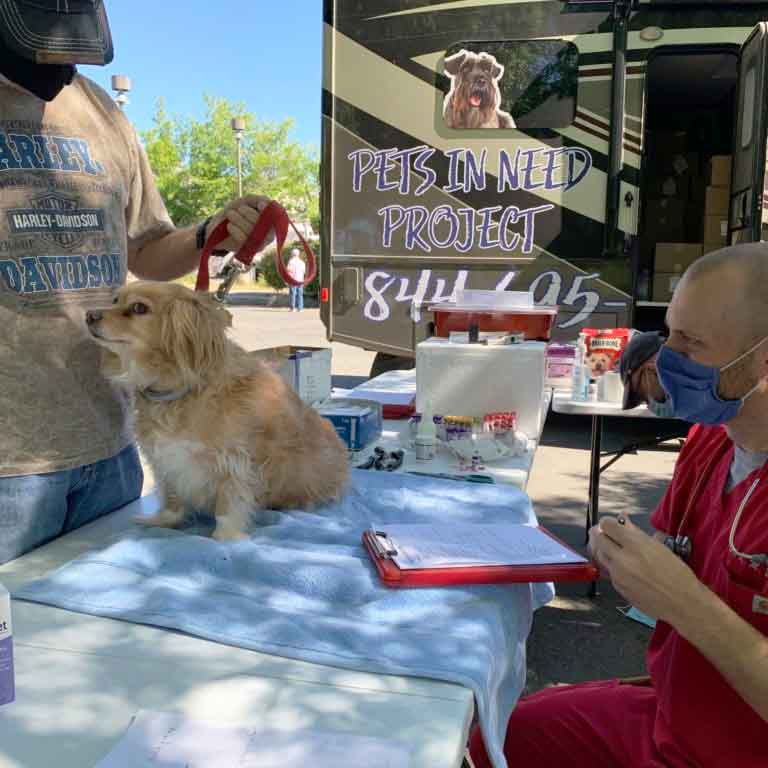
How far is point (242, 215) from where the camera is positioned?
2.19m

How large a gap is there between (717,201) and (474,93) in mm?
3022

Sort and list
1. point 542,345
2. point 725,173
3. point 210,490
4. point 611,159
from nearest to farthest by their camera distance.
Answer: point 210,490, point 542,345, point 611,159, point 725,173

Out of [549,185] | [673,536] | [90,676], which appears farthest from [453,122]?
[90,676]

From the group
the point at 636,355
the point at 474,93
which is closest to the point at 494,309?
the point at 636,355

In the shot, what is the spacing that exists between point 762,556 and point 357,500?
121 cm

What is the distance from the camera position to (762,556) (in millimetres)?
1521

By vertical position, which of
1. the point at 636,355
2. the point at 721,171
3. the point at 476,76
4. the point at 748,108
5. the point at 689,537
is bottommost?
the point at 689,537

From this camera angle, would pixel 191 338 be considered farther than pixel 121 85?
No

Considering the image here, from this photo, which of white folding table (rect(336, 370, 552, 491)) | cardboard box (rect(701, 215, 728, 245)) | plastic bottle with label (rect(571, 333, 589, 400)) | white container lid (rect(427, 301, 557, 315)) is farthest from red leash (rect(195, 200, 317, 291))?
cardboard box (rect(701, 215, 728, 245))

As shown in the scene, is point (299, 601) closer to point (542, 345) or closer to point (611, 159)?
point (542, 345)

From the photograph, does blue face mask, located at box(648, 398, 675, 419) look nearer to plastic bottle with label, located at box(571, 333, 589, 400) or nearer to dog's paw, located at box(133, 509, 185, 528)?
dog's paw, located at box(133, 509, 185, 528)

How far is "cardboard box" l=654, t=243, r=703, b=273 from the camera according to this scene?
780 centimetres

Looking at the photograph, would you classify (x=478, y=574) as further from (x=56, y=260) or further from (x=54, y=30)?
(x=54, y=30)

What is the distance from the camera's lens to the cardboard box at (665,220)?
31.3 ft
